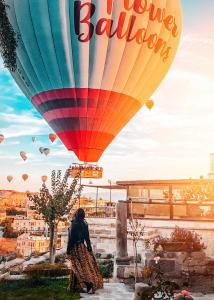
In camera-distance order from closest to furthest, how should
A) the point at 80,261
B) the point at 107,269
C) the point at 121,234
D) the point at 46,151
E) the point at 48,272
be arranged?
1. the point at 80,261
2. the point at 48,272
3. the point at 121,234
4. the point at 107,269
5. the point at 46,151

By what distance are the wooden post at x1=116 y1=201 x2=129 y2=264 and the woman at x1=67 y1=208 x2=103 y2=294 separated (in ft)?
10.4

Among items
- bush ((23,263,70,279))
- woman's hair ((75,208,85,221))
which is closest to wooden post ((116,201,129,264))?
bush ((23,263,70,279))

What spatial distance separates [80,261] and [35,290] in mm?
1598

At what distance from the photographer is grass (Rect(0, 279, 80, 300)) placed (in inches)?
392

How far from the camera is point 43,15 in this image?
22141 millimetres

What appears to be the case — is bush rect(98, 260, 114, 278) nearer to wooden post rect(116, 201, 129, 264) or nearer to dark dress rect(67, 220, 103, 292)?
wooden post rect(116, 201, 129, 264)

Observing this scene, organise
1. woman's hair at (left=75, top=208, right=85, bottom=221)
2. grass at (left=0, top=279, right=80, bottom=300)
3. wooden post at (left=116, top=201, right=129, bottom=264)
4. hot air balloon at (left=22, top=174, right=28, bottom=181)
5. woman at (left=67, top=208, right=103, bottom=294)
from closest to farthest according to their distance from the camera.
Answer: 1. grass at (left=0, top=279, right=80, bottom=300)
2. woman at (left=67, top=208, right=103, bottom=294)
3. woman's hair at (left=75, top=208, right=85, bottom=221)
4. wooden post at (left=116, top=201, right=129, bottom=264)
5. hot air balloon at (left=22, top=174, right=28, bottom=181)

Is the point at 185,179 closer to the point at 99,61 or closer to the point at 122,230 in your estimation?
the point at 122,230

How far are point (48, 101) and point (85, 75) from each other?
3.21 meters

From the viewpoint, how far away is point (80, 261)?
1061 centimetres

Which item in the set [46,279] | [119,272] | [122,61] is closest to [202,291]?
[119,272]

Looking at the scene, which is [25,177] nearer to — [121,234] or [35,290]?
[121,234]

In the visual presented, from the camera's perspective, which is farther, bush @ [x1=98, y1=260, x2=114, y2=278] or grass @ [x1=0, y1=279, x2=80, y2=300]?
bush @ [x1=98, y1=260, x2=114, y2=278]

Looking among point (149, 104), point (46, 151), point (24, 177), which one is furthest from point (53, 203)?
point (24, 177)
